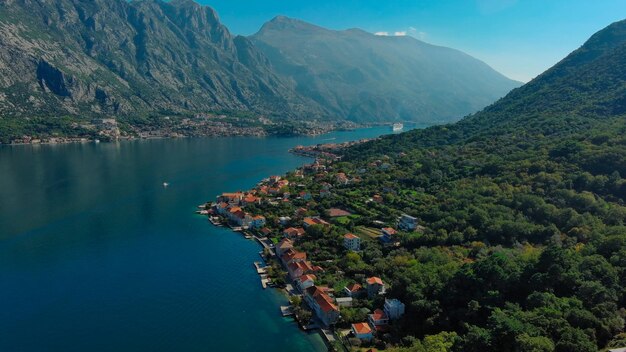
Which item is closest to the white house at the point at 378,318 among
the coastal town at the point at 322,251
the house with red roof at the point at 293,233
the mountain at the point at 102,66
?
the coastal town at the point at 322,251

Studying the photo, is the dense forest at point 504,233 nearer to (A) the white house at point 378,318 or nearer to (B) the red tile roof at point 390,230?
(A) the white house at point 378,318

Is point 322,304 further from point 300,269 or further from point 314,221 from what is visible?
point 314,221

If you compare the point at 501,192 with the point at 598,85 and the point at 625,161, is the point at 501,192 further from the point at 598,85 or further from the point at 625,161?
the point at 598,85

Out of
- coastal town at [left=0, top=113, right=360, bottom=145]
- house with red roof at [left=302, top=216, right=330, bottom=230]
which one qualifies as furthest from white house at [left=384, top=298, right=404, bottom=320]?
coastal town at [left=0, top=113, right=360, bottom=145]

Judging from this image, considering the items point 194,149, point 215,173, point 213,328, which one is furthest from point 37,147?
point 213,328

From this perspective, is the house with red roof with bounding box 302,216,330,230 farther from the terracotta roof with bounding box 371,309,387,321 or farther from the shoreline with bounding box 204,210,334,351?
the terracotta roof with bounding box 371,309,387,321

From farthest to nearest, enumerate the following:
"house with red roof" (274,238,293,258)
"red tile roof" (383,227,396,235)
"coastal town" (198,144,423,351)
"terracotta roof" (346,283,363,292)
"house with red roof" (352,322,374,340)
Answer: "red tile roof" (383,227,396,235), "house with red roof" (274,238,293,258), "terracotta roof" (346,283,363,292), "coastal town" (198,144,423,351), "house with red roof" (352,322,374,340)
